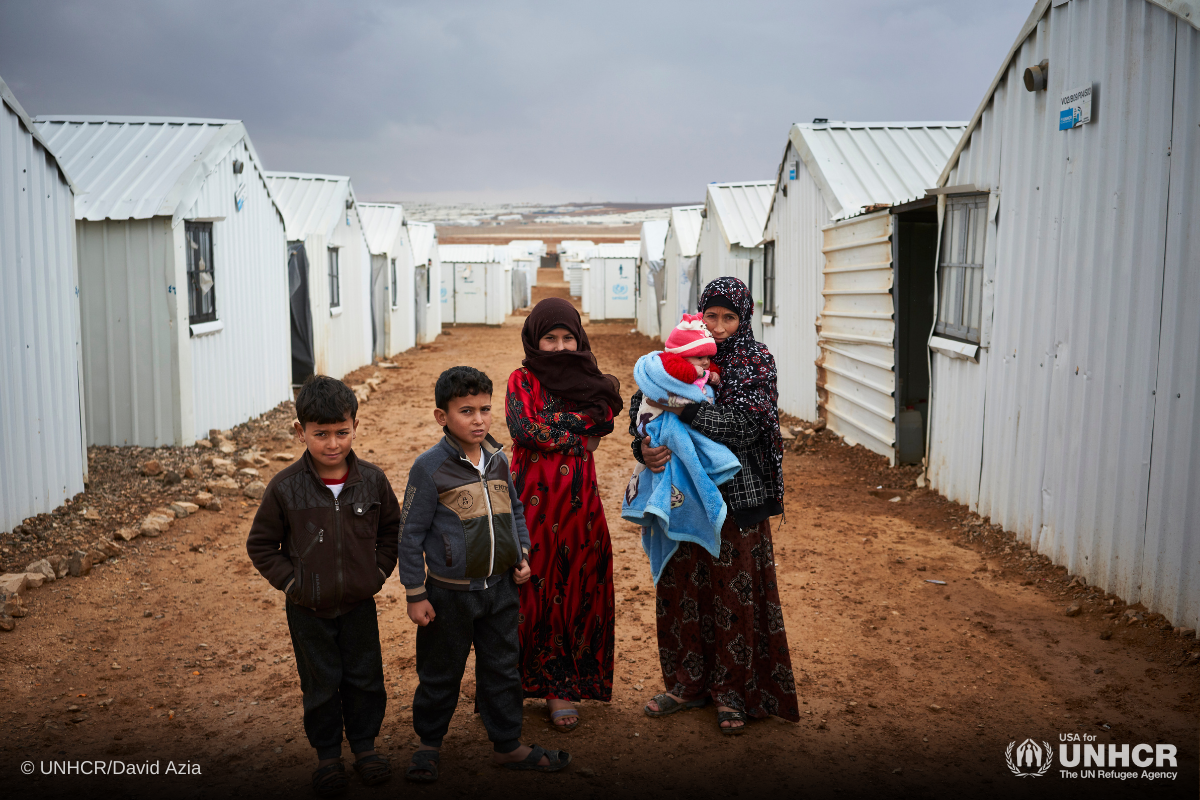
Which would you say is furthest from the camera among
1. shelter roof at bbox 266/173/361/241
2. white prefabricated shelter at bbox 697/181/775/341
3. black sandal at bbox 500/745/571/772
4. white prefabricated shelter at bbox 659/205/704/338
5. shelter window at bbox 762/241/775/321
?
white prefabricated shelter at bbox 659/205/704/338

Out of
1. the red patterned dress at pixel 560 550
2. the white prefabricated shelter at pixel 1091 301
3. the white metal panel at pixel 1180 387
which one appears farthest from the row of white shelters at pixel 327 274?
the white metal panel at pixel 1180 387

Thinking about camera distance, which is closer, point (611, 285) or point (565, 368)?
point (565, 368)

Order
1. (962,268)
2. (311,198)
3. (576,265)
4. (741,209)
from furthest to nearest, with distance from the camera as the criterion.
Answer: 1. (576,265)
2. (741,209)
3. (311,198)
4. (962,268)

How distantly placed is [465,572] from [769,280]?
10.8m

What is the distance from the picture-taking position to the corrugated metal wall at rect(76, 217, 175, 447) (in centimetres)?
866

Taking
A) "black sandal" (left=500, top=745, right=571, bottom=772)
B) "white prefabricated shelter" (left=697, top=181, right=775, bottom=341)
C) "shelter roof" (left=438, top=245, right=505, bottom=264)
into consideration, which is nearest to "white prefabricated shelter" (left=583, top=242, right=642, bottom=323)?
"shelter roof" (left=438, top=245, right=505, bottom=264)

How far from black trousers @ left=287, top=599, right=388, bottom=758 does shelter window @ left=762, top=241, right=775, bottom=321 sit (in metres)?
10.7

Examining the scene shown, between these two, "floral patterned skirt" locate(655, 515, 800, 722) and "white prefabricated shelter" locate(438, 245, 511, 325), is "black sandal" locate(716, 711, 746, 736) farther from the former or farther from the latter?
"white prefabricated shelter" locate(438, 245, 511, 325)

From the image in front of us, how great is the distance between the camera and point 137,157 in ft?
30.9

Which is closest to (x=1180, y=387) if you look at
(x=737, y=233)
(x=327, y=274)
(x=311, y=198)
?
(x=737, y=233)

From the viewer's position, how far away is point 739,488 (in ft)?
10.8

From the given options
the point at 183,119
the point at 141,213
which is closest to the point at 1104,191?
the point at 141,213

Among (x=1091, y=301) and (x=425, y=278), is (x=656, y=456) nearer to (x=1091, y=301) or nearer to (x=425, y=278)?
(x=1091, y=301)

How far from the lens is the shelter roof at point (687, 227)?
1961 centimetres
